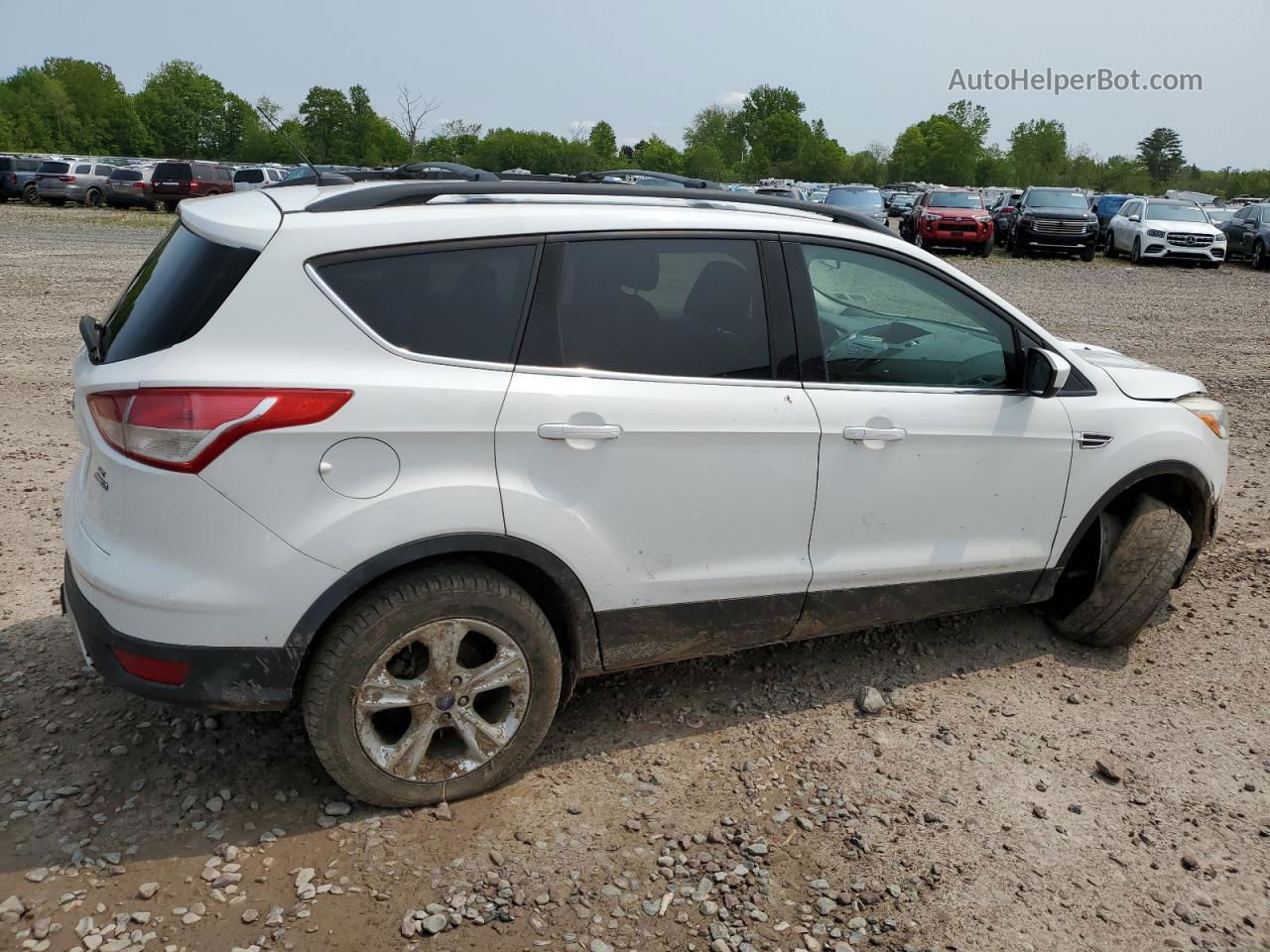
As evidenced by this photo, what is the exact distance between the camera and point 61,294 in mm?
13289

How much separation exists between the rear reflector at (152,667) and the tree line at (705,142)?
73865 mm

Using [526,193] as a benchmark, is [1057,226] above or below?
above

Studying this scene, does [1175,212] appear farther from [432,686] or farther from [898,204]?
[432,686]

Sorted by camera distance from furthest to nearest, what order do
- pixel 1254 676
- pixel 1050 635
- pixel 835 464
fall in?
pixel 1050 635, pixel 1254 676, pixel 835 464

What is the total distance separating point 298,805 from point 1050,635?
314 centimetres

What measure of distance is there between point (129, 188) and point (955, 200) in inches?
1023

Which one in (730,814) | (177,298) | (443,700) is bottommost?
(730,814)

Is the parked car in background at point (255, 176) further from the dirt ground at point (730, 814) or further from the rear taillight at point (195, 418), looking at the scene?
the rear taillight at point (195, 418)

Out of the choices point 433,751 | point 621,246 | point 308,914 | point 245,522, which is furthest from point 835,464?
point 308,914

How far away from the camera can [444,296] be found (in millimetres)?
3088

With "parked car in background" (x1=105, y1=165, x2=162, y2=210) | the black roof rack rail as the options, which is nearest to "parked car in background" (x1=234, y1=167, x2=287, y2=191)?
"parked car in background" (x1=105, y1=165, x2=162, y2=210)

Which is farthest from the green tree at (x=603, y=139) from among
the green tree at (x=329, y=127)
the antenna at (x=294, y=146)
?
the antenna at (x=294, y=146)

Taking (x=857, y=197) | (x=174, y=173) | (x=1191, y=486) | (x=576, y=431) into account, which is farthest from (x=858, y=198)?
(x=576, y=431)

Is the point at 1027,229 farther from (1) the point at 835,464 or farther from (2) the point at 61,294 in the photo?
(1) the point at 835,464
